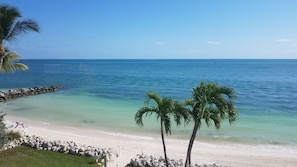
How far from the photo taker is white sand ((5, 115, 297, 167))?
50.9 ft

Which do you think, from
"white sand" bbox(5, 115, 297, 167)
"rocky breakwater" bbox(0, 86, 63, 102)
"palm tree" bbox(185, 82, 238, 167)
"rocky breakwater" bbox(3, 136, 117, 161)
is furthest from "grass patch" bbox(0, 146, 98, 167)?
"rocky breakwater" bbox(0, 86, 63, 102)

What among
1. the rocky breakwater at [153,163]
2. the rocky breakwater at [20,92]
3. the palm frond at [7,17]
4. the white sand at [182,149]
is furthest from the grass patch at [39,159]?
the rocky breakwater at [20,92]

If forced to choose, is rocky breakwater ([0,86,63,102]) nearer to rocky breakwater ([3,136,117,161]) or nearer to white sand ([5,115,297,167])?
white sand ([5,115,297,167])

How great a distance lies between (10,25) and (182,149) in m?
10.8

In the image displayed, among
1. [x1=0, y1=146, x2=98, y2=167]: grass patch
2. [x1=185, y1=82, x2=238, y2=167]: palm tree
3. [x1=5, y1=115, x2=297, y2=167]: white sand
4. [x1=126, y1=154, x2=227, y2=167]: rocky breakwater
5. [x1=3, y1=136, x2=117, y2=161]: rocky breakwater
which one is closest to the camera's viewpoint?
[x1=185, y1=82, x2=238, y2=167]: palm tree

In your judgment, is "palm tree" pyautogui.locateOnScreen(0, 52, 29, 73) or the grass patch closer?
the grass patch

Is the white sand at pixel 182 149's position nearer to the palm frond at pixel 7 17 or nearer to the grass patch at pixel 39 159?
the grass patch at pixel 39 159

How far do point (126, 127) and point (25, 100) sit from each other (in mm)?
20970

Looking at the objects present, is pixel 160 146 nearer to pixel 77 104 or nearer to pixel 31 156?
pixel 31 156

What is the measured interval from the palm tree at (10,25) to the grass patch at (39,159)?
14.0 feet

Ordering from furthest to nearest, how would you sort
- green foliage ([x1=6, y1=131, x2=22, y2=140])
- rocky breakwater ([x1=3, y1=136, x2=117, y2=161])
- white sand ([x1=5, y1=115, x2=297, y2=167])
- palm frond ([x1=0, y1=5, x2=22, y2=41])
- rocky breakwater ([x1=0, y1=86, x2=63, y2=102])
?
rocky breakwater ([x1=0, y1=86, x2=63, y2=102]) → green foliage ([x1=6, y1=131, x2=22, y2=140]) → white sand ([x1=5, y1=115, x2=297, y2=167]) → rocky breakwater ([x1=3, y1=136, x2=117, y2=161]) → palm frond ([x1=0, y1=5, x2=22, y2=41])

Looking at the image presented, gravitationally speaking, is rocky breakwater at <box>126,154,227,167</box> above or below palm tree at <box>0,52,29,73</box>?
below

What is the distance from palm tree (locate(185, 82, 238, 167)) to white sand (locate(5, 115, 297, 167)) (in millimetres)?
5151

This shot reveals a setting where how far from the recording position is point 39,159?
44.4 feet
